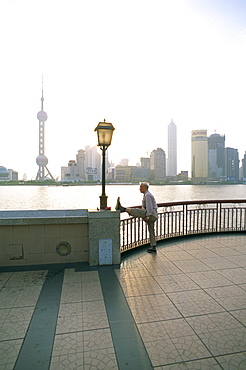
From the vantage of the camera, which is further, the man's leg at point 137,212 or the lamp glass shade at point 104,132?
the man's leg at point 137,212

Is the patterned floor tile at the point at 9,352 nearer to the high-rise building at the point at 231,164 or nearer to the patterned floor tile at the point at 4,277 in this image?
the patterned floor tile at the point at 4,277

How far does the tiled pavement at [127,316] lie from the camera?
264cm

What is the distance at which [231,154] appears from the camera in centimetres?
18862

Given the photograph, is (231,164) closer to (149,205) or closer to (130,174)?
(130,174)

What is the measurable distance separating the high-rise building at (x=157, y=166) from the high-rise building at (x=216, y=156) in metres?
36.0

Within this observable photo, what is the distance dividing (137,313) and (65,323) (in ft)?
3.22

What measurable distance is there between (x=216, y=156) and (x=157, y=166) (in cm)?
5178

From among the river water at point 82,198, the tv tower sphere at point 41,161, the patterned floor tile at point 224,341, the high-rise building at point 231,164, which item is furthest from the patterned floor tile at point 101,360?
the tv tower sphere at point 41,161

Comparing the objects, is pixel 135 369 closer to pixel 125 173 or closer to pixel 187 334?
pixel 187 334

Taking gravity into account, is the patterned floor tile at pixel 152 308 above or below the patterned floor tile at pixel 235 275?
below

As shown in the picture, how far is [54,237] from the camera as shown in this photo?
5.54 m

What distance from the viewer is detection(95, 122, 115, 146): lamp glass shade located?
19.5ft

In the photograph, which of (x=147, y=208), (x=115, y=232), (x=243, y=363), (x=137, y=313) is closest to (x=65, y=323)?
(x=137, y=313)

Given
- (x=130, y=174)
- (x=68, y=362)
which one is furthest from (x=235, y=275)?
(x=130, y=174)
